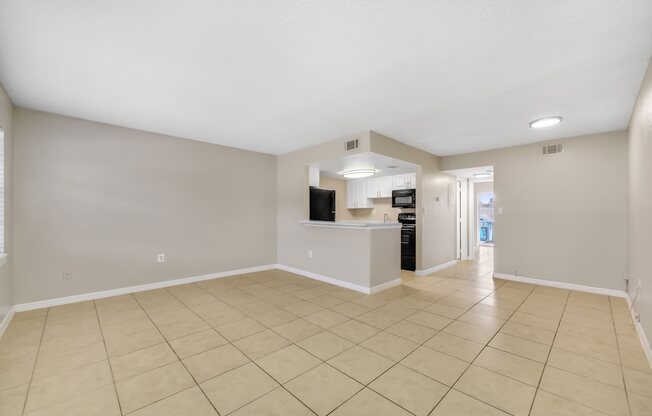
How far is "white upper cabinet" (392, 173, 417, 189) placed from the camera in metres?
6.07

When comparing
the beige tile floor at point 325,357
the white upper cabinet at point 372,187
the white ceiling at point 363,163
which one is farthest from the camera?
the white upper cabinet at point 372,187

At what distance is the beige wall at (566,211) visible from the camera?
3.87m

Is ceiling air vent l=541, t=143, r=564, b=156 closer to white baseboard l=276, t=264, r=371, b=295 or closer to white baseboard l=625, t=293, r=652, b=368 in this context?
white baseboard l=625, t=293, r=652, b=368

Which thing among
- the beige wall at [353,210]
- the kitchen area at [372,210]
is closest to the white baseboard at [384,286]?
the kitchen area at [372,210]

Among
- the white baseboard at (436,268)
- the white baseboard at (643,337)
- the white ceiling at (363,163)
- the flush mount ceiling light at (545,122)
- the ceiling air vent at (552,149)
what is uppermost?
the flush mount ceiling light at (545,122)

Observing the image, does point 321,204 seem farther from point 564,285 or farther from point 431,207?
point 564,285

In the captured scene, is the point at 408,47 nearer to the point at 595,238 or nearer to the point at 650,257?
the point at 650,257

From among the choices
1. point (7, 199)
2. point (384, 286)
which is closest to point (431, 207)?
point (384, 286)

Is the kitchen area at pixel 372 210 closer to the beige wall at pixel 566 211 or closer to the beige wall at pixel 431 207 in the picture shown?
the beige wall at pixel 431 207

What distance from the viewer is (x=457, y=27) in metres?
1.78

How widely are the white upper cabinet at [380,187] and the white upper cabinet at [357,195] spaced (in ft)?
0.48

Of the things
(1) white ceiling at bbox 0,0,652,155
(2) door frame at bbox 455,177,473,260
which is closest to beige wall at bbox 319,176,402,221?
(2) door frame at bbox 455,177,473,260

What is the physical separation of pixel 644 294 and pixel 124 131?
658 centimetres

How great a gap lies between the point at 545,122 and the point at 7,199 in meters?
6.67
